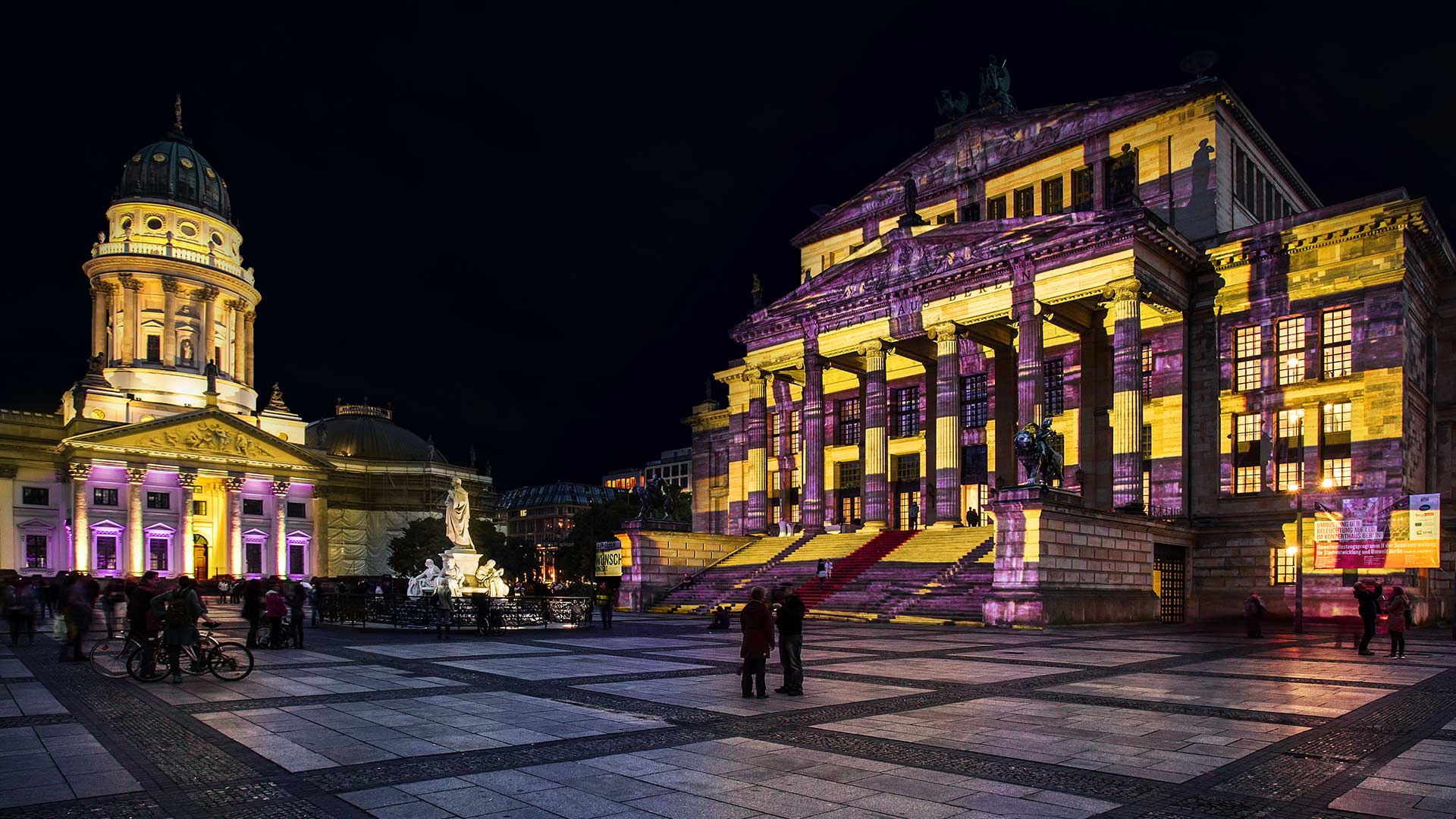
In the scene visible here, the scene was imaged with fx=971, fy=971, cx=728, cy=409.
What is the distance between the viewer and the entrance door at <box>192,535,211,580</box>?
89000 millimetres

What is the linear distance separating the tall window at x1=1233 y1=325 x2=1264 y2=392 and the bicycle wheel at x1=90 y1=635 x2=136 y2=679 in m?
42.3

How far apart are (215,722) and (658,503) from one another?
1588 inches

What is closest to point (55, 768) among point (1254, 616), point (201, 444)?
point (1254, 616)

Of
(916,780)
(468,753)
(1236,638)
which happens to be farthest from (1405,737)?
(1236,638)

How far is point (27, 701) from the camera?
15.1 meters

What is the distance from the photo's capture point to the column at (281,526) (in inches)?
3656

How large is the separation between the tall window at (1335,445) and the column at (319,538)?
87325mm

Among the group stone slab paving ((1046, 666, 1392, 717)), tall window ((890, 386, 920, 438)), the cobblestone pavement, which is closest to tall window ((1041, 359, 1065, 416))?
tall window ((890, 386, 920, 438))

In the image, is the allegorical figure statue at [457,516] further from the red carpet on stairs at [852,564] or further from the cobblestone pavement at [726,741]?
the cobblestone pavement at [726,741]

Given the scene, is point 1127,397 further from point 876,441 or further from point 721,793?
point 721,793

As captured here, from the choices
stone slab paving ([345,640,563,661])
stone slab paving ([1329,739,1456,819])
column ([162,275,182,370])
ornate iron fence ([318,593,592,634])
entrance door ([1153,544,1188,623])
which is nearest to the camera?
stone slab paving ([1329,739,1456,819])

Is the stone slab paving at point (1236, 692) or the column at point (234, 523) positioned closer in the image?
the stone slab paving at point (1236, 692)

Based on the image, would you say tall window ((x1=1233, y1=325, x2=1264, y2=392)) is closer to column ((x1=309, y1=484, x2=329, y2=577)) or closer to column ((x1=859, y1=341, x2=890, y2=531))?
column ((x1=859, y1=341, x2=890, y2=531))

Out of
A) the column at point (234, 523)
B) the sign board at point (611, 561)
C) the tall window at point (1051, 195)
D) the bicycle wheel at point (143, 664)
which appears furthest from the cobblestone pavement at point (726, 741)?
the column at point (234, 523)
